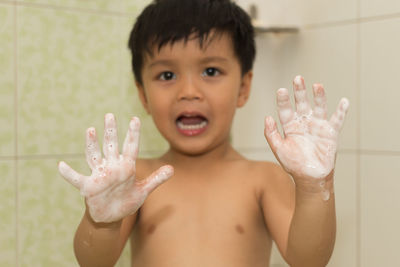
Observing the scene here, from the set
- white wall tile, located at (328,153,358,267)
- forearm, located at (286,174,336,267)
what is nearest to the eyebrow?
forearm, located at (286,174,336,267)

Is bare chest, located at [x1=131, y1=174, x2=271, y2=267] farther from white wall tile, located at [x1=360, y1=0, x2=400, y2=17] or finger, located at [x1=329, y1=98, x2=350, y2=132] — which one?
white wall tile, located at [x1=360, y1=0, x2=400, y2=17]

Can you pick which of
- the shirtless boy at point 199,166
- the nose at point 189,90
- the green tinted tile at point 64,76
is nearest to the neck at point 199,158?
the shirtless boy at point 199,166

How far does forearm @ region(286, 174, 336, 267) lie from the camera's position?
2.27 feet

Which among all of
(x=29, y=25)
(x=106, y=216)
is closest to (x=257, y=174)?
(x=106, y=216)

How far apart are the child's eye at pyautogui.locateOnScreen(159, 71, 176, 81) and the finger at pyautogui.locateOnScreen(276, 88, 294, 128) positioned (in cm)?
27

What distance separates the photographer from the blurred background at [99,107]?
1.05 meters

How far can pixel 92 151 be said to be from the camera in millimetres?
687

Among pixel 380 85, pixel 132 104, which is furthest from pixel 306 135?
pixel 132 104

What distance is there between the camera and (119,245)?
2.71 ft

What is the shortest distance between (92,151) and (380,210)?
26.7 inches

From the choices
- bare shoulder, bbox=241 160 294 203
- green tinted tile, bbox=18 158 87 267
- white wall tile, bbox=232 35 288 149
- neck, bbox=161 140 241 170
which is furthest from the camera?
white wall tile, bbox=232 35 288 149

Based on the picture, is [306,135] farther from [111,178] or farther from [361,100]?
[361,100]

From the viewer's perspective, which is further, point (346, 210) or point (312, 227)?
point (346, 210)

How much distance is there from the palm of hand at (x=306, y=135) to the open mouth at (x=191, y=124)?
0.22 metres
